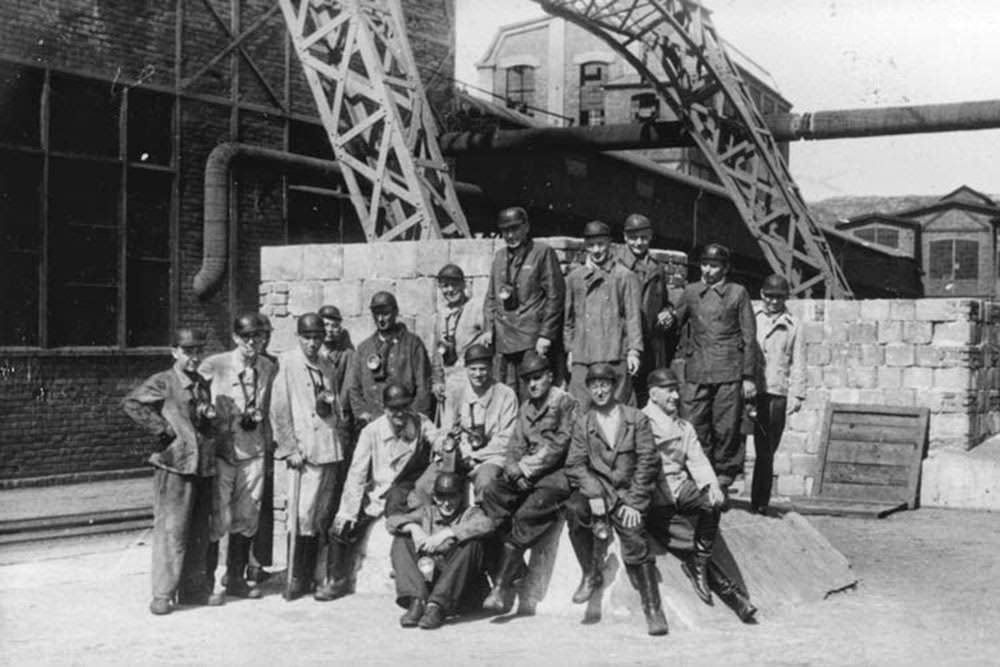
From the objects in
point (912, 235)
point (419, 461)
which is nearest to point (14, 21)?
point (419, 461)

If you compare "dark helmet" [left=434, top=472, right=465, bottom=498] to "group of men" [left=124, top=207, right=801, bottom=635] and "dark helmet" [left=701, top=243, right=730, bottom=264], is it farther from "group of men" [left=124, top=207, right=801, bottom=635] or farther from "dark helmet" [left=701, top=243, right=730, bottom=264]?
"dark helmet" [left=701, top=243, right=730, bottom=264]

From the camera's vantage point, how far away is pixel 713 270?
9141mm

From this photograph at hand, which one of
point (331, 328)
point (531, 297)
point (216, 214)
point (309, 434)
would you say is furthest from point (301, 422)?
point (216, 214)

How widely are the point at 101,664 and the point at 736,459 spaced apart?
472cm

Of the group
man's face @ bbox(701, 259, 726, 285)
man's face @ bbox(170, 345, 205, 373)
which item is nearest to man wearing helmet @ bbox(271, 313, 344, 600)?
man's face @ bbox(170, 345, 205, 373)

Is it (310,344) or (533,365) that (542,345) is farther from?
(310,344)

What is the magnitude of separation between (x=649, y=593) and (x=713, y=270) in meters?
2.78

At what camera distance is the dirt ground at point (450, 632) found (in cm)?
667

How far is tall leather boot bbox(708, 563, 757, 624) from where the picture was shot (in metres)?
7.57

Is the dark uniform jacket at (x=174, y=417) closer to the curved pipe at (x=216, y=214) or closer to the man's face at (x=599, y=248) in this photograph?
the man's face at (x=599, y=248)

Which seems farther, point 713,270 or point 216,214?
point 216,214

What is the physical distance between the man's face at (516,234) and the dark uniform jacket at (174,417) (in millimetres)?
2451

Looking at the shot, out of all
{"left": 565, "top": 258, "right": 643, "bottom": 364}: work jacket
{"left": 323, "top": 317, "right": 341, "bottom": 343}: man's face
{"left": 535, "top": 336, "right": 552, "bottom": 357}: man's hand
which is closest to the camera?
{"left": 565, "top": 258, "right": 643, "bottom": 364}: work jacket

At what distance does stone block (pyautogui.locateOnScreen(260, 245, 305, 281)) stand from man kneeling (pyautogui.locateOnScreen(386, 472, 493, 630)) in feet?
12.2
